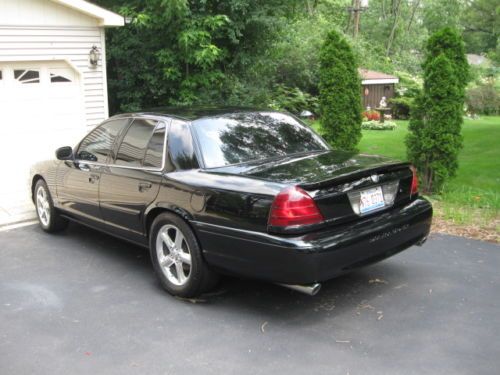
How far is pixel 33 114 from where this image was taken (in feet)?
32.8

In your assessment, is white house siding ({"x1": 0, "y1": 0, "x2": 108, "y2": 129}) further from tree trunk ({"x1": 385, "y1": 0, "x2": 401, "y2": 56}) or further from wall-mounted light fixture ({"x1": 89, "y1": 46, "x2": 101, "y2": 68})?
tree trunk ({"x1": 385, "y1": 0, "x2": 401, "y2": 56})

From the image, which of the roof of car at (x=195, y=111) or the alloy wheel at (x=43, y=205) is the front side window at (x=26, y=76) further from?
the roof of car at (x=195, y=111)

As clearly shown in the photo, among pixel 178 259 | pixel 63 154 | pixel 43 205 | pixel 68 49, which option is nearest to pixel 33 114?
pixel 68 49

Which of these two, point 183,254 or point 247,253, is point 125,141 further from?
point 247,253

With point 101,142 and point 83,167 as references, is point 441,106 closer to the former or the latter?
point 101,142

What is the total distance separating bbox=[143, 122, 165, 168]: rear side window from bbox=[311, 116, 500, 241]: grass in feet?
13.0

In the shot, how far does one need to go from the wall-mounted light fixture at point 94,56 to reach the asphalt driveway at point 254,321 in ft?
18.3

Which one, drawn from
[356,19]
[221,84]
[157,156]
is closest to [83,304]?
[157,156]

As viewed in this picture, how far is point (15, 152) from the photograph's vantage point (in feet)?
32.6

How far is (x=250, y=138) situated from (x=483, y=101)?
26.2 m

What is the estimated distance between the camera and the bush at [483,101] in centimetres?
2811

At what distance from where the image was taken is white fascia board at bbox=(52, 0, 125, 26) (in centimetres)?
991

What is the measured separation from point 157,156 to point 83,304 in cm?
143

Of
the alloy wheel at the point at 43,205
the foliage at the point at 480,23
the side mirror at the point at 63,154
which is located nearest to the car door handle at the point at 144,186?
the side mirror at the point at 63,154
